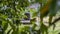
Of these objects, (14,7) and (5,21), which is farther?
(14,7)

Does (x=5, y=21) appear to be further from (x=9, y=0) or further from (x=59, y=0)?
(x=59, y=0)

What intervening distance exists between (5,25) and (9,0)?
0.80 ft

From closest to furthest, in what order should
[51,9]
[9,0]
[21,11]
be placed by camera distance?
1. [51,9]
2. [9,0]
3. [21,11]

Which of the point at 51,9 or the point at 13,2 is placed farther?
the point at 13,2

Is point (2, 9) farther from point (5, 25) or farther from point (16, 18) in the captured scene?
point (5, 25)

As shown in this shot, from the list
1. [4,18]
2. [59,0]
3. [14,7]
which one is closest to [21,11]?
[14,7]

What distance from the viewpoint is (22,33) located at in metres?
0.73

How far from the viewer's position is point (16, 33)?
715 mm

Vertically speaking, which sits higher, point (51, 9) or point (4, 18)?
point (51, 9)

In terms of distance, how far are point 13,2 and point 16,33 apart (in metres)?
0.38

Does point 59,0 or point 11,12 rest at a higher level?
point 59,0

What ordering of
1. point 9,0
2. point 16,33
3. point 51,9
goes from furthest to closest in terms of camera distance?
point 9,0, point 16,33, point 51,9

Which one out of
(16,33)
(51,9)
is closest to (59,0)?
(51,9)

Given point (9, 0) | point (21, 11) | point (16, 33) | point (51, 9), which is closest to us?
point (51, 9)
